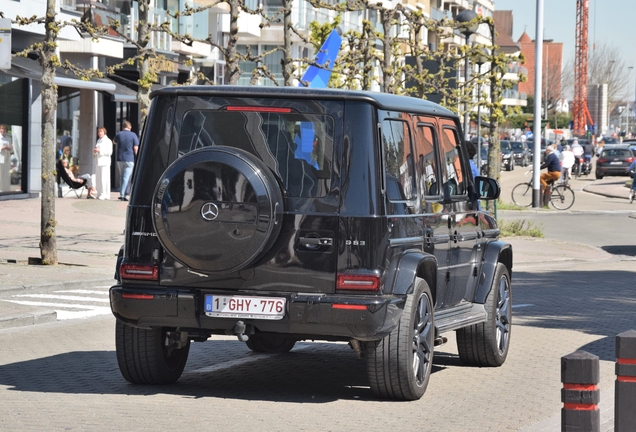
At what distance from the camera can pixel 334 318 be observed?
7.70 metres

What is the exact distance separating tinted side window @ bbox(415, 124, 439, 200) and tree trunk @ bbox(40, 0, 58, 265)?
961 centimetres

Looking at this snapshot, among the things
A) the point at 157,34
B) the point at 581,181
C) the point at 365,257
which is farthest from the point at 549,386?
the point at 581,181

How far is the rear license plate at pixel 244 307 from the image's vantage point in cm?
779

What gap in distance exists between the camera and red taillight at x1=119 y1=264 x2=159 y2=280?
26.3 feet

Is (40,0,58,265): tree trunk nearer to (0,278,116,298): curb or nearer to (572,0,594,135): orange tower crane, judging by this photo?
(0,278,116,298): curb

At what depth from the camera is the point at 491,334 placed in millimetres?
9750

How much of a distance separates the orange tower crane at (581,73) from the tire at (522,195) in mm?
123644

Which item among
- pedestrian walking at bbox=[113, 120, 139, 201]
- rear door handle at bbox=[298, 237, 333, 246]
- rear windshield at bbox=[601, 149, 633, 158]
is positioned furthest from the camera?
rear windshield at bbox=[601, 149, 633, 158]

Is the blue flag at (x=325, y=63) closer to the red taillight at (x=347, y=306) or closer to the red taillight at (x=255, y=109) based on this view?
the red taillight at (x=255, y=109)

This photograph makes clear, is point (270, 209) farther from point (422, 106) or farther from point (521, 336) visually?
point (521, 336)

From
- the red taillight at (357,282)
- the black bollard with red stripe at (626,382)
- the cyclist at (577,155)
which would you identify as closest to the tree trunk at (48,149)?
the red taillight at (357,282)

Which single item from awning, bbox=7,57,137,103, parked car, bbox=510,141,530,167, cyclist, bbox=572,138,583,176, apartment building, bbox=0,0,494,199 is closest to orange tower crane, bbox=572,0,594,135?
parked car, bbox=510,141,530,167

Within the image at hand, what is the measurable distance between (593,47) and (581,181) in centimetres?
12227

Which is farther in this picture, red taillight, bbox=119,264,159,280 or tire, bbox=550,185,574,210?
tire, bbox=550,185,574,210
